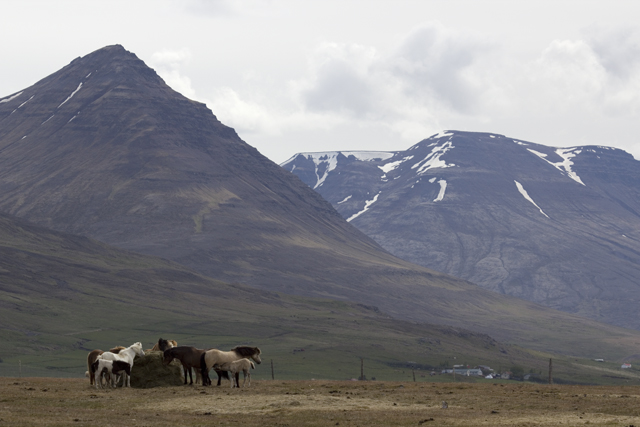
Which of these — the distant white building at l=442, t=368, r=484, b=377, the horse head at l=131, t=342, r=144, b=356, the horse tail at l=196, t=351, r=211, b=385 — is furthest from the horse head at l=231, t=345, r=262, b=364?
the distant white building at l=442, t=368, r=484, b=377

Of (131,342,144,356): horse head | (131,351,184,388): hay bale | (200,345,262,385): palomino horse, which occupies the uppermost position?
(131,342,144,356): horse head

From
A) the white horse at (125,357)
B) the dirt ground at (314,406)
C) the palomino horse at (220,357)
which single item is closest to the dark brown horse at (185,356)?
the palomino horse at (220,357)

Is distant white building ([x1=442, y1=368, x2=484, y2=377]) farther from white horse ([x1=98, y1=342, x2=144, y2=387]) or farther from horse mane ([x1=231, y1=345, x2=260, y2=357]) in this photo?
white horse ([x1=98, y1=342, x2=144, y2=387])

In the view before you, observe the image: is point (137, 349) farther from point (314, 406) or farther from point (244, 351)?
point (314, 406)

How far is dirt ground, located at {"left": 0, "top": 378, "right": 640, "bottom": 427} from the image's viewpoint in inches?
1329

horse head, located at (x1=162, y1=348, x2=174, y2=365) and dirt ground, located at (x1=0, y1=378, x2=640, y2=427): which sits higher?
horse head, located at (x1=162, y1=348, x2=174, y2=365)

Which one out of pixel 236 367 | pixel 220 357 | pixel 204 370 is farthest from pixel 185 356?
pixel 236 367

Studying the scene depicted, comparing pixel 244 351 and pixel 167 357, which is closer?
pixel 167 357

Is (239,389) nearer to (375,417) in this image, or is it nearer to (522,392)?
(375,417)

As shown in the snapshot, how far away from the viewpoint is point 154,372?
47156 mm

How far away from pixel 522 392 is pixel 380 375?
412 ft

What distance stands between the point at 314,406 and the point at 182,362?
11395 millimetres

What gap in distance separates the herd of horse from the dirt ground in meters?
1.04

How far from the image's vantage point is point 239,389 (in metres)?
45.8
